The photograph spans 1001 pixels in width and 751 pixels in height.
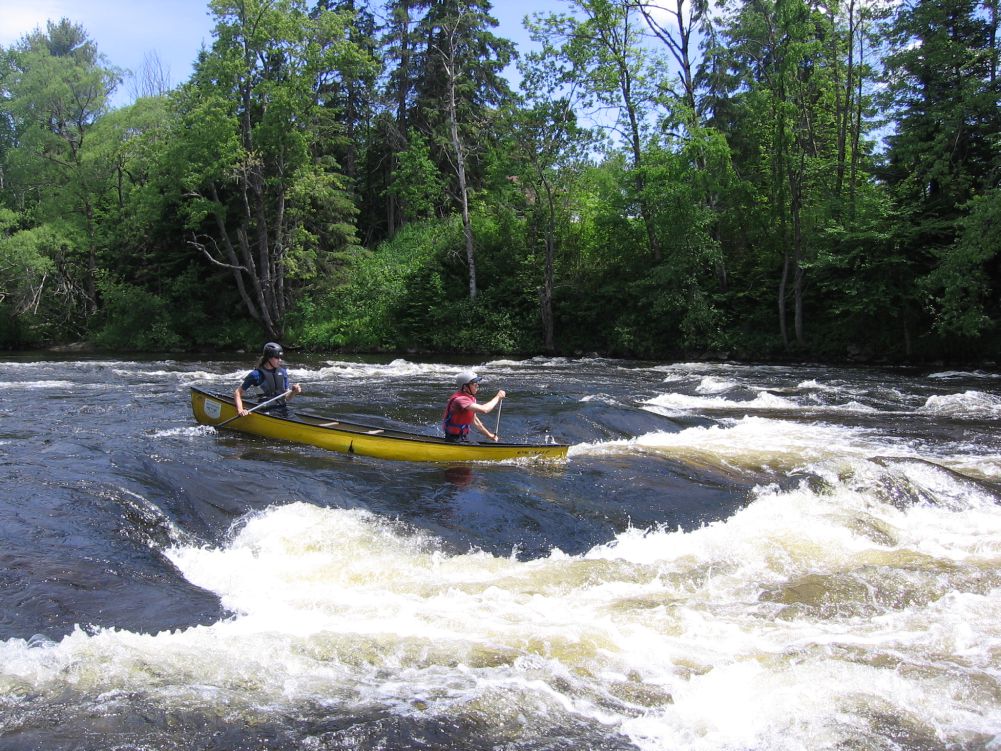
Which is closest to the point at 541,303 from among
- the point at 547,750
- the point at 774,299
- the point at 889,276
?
the point at 774,299

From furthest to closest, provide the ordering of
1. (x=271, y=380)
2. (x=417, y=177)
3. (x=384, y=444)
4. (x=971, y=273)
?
(x=417, y=177), (x=971, y=273), (x=271, y=380), (x=384, y=444)

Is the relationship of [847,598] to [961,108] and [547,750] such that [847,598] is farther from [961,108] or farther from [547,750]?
[961,108]

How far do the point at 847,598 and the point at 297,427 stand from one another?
7.20 metres

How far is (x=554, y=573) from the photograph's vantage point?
640cm

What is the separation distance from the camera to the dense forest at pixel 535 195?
20500 mm

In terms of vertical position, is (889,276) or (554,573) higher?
(889,276)

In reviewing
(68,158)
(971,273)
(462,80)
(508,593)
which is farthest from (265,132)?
(508,593)

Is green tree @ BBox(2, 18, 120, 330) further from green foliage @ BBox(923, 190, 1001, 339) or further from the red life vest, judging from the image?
green foliage @ BBox(923, 190, 1001, 339)

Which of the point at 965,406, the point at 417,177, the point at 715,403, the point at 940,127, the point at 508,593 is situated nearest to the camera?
the point at 508,593

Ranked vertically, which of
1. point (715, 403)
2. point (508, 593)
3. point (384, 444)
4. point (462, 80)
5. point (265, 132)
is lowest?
point (508, 593)

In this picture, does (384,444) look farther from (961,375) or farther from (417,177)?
(417,177)

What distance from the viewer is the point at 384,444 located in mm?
9570

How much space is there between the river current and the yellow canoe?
0.63ft

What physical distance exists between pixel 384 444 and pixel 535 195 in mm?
19068
